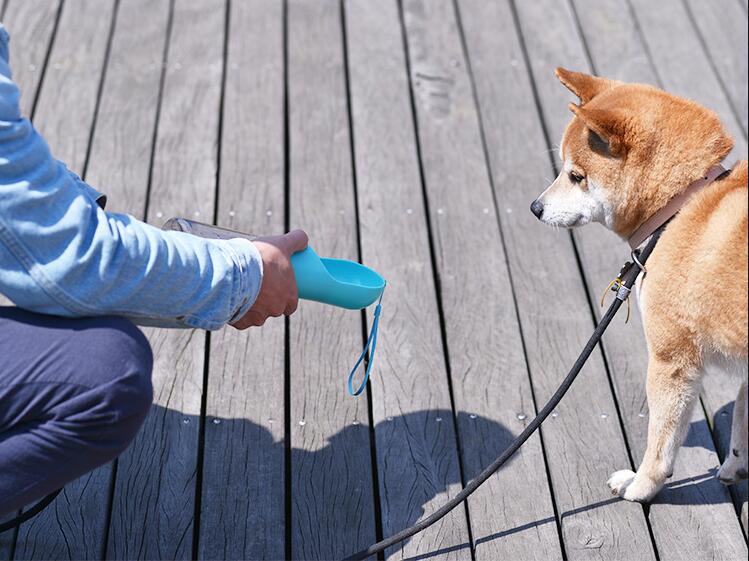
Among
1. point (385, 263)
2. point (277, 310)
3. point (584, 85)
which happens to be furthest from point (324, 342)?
point (584, 85)

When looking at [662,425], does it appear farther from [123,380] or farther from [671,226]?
[123,380]

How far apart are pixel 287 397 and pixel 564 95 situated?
5.80 feet

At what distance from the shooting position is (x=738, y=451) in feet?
7.60

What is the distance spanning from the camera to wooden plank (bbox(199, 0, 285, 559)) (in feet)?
7.28

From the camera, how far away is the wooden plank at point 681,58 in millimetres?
3613

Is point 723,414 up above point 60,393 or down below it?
below

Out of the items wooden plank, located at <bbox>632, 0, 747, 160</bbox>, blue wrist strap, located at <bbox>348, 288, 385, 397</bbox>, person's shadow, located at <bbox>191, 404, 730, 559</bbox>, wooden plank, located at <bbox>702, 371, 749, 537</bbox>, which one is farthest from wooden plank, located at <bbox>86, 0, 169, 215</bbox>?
wooden plank, located at <bbox>632, 0, 747, 160</bbox>

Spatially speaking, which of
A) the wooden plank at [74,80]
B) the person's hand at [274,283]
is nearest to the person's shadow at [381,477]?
the person's hand at [274,283]

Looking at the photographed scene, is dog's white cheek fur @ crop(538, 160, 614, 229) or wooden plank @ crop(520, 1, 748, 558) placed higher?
dog's white cheek fur @ crop(538, 160, 614, 229)

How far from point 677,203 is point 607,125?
0.78 feet

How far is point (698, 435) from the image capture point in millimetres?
2500

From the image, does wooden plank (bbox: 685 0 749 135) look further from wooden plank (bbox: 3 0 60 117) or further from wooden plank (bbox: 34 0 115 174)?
wooden plank (bbox: 3 0 60 117)

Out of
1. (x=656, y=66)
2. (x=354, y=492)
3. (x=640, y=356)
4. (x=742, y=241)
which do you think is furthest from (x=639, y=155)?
(x=656, y=66)

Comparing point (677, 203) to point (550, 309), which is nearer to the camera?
point (677, 203)
